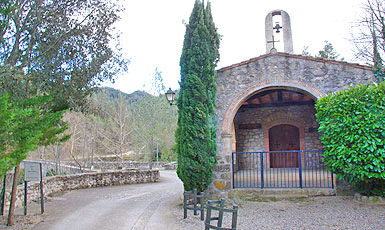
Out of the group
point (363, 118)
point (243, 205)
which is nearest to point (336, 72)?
point (363, 118)

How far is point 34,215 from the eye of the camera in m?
6.39

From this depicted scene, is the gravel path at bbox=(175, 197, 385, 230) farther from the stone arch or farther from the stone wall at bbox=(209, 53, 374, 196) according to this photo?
the stone arch

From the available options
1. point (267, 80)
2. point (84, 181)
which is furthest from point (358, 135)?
point (84, 181)

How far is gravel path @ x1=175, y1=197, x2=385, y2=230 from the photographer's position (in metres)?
4.98

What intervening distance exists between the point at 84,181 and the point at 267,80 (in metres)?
8.93

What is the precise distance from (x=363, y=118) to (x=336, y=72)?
165 centimetres

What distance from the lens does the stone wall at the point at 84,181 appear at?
836 centimetres

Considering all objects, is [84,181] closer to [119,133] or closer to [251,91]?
[119,133]

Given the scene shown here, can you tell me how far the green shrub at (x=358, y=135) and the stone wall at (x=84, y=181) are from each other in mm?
8015

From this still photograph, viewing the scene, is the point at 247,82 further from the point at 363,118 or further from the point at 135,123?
the point at 135,123

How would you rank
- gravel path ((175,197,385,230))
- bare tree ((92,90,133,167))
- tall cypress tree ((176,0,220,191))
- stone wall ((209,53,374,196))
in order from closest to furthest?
gravel path ((175,197,385,230)) → tall cypress tree ((176,0,220,191)) → stone wall ((209,53,374,196)) → bare tree ((92,90,133,167))

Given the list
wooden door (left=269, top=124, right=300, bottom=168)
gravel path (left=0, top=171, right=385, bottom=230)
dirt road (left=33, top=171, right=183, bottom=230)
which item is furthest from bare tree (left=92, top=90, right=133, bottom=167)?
gravel path (left=0, top=171, right=385, bottom=230)

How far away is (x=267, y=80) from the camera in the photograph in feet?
24.5

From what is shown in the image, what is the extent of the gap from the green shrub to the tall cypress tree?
9.04 ft
